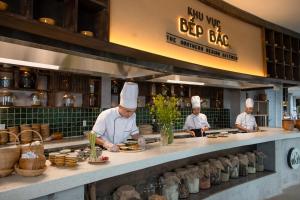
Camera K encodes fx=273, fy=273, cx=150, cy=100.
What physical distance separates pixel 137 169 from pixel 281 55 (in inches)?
212

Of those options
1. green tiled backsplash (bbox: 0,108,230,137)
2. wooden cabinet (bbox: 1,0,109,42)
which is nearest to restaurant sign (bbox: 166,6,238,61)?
wooden cabinet (bbox: 1,0,109,42)

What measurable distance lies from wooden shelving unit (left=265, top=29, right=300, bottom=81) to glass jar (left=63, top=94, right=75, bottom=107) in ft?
13.7

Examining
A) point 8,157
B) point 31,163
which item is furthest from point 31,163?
point 8,157

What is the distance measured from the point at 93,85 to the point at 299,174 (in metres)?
4.11

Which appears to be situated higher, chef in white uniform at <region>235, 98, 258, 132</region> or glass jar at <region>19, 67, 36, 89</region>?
glass jar at <region>19, 67, 36, 89</region>

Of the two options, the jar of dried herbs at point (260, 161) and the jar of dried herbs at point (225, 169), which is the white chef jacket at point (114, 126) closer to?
the jar of dried herbs at point (225, 169)

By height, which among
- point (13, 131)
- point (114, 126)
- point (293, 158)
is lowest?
point (293, 158)

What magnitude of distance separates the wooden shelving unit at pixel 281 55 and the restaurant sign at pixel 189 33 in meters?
0.27

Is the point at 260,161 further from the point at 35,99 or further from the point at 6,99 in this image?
the point at 6,99

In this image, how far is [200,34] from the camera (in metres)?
4.51

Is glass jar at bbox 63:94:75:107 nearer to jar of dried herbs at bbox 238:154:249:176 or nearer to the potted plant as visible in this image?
the potted plant

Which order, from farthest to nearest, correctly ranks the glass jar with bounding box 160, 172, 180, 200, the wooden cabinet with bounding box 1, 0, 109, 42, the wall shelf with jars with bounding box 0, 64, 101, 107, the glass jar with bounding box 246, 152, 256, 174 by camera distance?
the wall shelf with jars with bounding box 0, 64, 101, 107 < the glass jar with bounding box 246, 152, 256, 174 < the glass jar with bounding box 160, 172, 180, 200 < the wooden cabinet with bounding box 1, 0, 109, 42

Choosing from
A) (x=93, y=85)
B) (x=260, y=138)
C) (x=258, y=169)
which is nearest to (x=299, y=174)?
(x=258, y=169)

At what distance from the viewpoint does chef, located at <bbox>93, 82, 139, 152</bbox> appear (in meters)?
2.85
